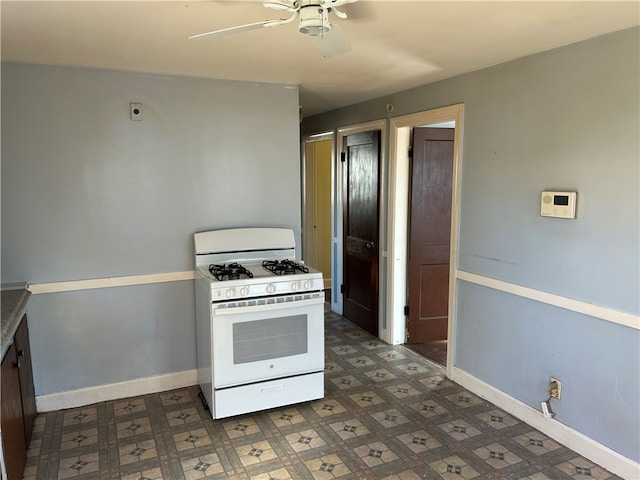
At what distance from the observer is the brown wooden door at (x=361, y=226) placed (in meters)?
4.38

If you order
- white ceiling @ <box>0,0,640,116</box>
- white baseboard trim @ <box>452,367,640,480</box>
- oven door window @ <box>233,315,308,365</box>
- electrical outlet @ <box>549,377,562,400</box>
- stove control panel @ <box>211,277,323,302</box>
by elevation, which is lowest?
white baseboard trim @ <box>452,367,640,480</box>

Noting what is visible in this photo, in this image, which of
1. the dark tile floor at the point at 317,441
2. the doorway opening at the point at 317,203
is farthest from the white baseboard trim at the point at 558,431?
the doorway opening at the point at 317,203

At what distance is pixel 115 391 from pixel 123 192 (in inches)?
55.7

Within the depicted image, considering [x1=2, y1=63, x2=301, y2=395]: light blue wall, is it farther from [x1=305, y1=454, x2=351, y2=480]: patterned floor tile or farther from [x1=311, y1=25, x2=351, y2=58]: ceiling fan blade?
[x1=311, y1=25, x2=351, y2=58]: ceiling fan blade

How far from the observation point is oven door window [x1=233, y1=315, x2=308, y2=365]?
2938 mm

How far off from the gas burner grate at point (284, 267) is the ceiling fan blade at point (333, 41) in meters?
1.57

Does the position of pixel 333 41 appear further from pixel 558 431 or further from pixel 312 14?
pixel 558 431

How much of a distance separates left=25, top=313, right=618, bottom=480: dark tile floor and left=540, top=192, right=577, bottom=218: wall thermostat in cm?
135

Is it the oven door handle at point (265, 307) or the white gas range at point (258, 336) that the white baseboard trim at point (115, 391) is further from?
the oven door handle at point (265, 307)

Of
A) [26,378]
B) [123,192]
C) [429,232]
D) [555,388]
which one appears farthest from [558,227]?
[26,378]

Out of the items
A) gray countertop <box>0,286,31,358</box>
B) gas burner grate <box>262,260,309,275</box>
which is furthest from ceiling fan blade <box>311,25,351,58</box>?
gray countertop <box>0,286,31,358</box>

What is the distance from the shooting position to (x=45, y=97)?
9.62 feet

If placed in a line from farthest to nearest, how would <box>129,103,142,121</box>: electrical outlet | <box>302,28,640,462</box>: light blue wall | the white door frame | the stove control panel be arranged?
the white door frame < <box>129,103,142,121</box>: electrical outlet < the stove control panel < <box>302,28,640,462</box>: light blue wall

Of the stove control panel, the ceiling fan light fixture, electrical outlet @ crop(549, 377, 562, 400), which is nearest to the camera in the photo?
the ceiling fan light fixture
